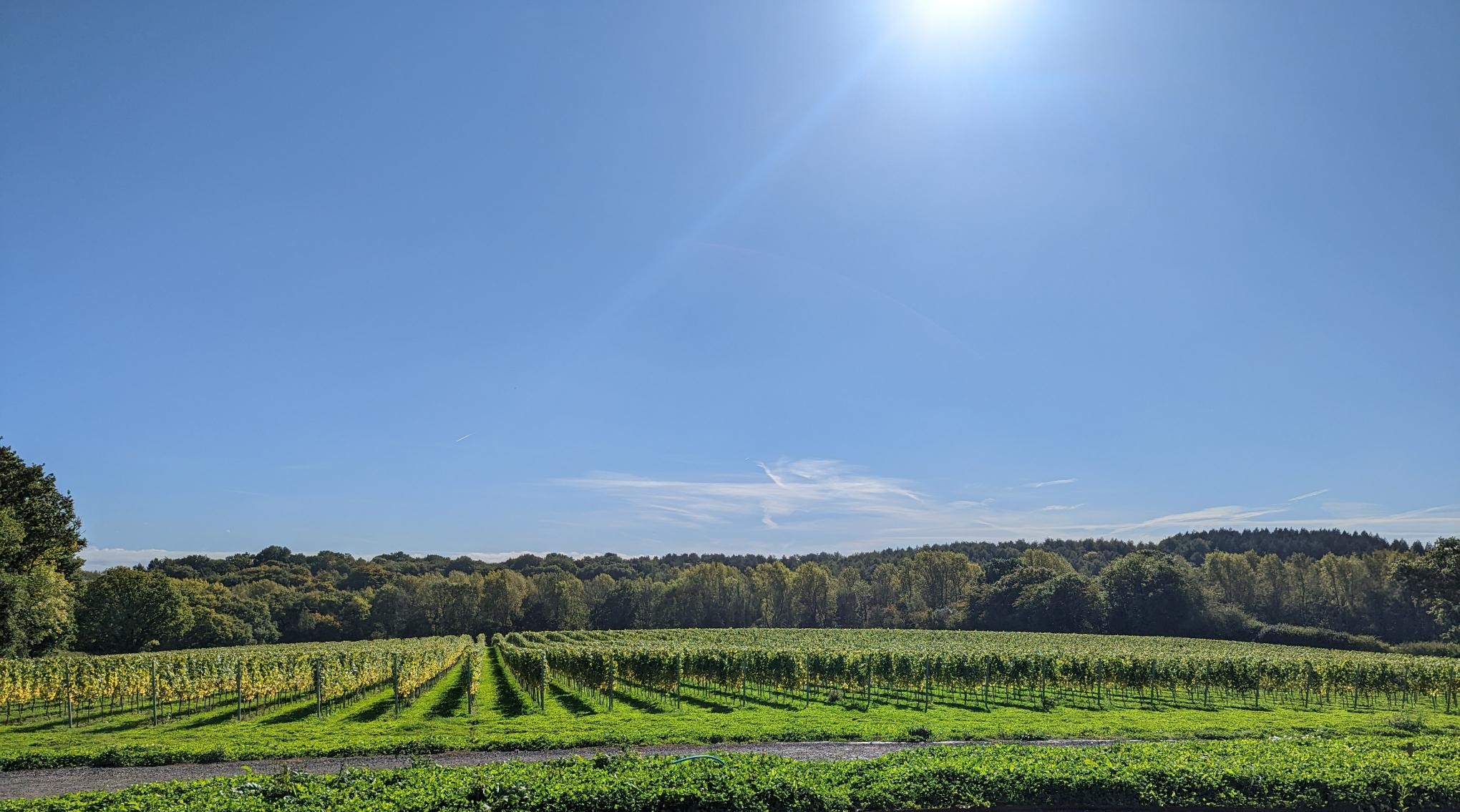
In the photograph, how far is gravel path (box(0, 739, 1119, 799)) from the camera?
1802cm

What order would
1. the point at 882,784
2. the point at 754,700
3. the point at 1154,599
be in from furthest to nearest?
the point at 1154,599, the point at 754,700, the point at 882,784

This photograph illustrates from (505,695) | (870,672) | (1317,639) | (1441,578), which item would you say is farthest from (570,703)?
(1317,639)

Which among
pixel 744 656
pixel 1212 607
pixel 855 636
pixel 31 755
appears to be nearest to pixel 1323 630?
pixel 1212 607

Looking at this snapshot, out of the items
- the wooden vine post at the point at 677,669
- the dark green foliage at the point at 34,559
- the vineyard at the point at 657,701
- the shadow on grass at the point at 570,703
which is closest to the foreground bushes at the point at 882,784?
the vineyard at the point at 657,701

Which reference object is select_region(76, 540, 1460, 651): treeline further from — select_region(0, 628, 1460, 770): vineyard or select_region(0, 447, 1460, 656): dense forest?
select_region(0, 628, 1460, 770): vineyard

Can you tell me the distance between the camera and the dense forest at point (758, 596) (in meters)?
66.2

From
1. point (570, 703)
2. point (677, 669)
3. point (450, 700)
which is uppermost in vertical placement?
point (677, 669)

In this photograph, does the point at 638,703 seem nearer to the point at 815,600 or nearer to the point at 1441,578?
the point at 1441,578

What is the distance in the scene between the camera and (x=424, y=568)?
14975 cm

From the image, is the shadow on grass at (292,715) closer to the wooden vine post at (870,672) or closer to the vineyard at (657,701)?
the vineyard at (657,701)

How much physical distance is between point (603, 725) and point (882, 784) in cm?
1636

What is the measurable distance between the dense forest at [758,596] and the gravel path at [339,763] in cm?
3786

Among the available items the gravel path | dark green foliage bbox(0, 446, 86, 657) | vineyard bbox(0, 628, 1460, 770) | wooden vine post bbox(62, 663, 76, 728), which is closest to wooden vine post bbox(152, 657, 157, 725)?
vineyard bbox(0, 628, 1460, 770)

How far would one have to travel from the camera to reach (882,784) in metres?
13.4
